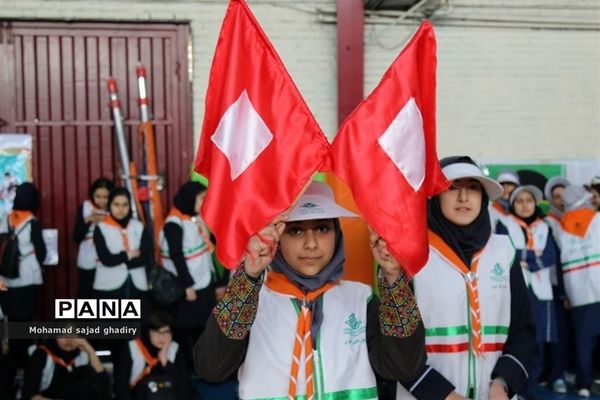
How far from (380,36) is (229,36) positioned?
5.09 metres

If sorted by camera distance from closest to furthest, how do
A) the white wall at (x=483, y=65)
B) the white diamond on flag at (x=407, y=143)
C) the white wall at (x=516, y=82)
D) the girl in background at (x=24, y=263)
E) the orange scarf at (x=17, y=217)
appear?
the white diamond on flag at (x=407, y=143), the girl in background at (x=24, y=263), the orange scarf at (x=17, y=217), the white wall at (x=483, y=65), the white wall at (x=516, y=82)

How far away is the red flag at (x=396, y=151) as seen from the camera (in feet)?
6.52

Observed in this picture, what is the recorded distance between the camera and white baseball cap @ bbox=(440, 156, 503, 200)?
2572mm

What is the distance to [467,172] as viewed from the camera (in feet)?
8.43

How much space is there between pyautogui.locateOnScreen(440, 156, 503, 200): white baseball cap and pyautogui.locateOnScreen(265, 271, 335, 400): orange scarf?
73cm

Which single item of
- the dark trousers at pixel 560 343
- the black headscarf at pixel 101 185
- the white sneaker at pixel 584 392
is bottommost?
the white sneaker at pixel 584 392

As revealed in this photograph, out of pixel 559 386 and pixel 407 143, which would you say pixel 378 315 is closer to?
pixel 407 143

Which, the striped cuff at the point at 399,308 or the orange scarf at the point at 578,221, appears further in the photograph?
the orange scarf at the point at 578,221

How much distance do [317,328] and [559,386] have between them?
178 inches

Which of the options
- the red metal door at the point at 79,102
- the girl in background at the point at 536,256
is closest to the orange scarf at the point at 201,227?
the red metal door at the point at 79,102

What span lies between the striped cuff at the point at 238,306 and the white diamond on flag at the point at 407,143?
56 centimetres

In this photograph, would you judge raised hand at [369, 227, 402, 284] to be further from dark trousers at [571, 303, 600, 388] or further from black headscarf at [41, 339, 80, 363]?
dark trousers at [571, 303, 600, 388]

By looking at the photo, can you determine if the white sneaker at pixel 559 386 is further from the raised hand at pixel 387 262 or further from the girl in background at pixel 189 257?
the raised hand at pixel 387 262

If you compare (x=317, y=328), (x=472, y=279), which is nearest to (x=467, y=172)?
(x=472, y=279)
